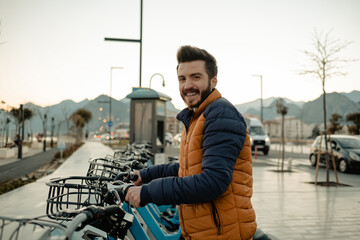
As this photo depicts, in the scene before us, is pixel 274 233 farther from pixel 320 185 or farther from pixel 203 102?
pixel 320 185

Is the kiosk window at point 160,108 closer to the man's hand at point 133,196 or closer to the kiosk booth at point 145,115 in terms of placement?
the kiosk booth at point 145,115

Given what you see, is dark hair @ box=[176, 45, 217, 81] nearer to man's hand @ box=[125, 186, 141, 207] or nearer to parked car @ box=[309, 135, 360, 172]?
man's hand @ box=[125, 186, 141, 207]

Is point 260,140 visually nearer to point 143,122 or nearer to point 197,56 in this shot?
point 143,122

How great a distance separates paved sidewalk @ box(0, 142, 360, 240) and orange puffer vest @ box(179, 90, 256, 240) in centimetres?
353

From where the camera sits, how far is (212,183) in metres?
1.55

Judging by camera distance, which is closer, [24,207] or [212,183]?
[212,183]

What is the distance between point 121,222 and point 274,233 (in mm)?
3920

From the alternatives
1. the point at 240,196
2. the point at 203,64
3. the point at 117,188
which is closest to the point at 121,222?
the point at 117,188

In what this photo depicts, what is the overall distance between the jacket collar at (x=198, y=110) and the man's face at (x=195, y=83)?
4 cm

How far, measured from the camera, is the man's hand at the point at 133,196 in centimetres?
163

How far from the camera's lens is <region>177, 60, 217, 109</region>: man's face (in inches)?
72.0

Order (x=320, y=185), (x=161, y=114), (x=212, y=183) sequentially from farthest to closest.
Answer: (x=161, y=114) < (x=320, y=185) < (x=212, y=183)

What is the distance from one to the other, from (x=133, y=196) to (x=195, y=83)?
725 millimetres

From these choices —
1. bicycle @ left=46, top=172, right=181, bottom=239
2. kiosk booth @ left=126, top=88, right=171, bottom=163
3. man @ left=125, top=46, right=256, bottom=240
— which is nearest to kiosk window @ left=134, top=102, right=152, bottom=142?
kiosk booth @ left=126, top=88, right=171, bottom=163
